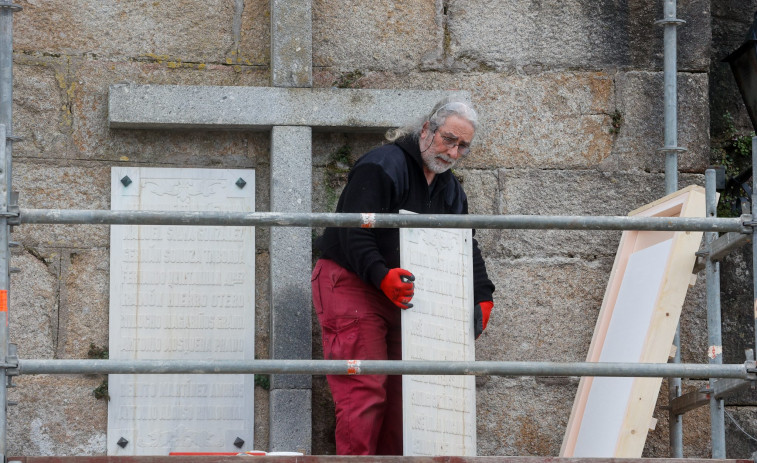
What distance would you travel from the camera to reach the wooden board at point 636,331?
5.50 metres

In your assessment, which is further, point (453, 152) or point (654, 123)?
point (654, 123)

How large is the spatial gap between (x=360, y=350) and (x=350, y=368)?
1318 millimetres

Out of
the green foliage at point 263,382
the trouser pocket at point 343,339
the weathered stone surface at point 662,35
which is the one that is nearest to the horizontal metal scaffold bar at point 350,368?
the trouser pocket at point 343,339

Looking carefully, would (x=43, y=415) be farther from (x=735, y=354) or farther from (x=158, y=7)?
(x=735, y=354)

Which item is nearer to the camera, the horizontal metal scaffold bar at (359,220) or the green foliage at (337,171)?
the horizontal metal scaffold bar at (359,220)

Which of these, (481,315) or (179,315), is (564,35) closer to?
(481,315)

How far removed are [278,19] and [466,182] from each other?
3.65 ft

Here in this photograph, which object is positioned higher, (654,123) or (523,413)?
(654,123)

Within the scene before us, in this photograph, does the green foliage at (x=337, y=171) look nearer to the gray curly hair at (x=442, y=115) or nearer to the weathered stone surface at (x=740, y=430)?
the gray curly hair at (x=442, y=115)

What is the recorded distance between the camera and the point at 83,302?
19.8 feet

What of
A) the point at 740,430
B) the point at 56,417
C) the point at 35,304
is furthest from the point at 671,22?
the point at 56,417

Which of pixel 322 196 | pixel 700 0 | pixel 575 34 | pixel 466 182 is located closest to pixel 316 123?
pixel 322 196

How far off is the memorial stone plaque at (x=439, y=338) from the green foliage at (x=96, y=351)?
1373 millimetres

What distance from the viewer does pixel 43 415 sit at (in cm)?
593
